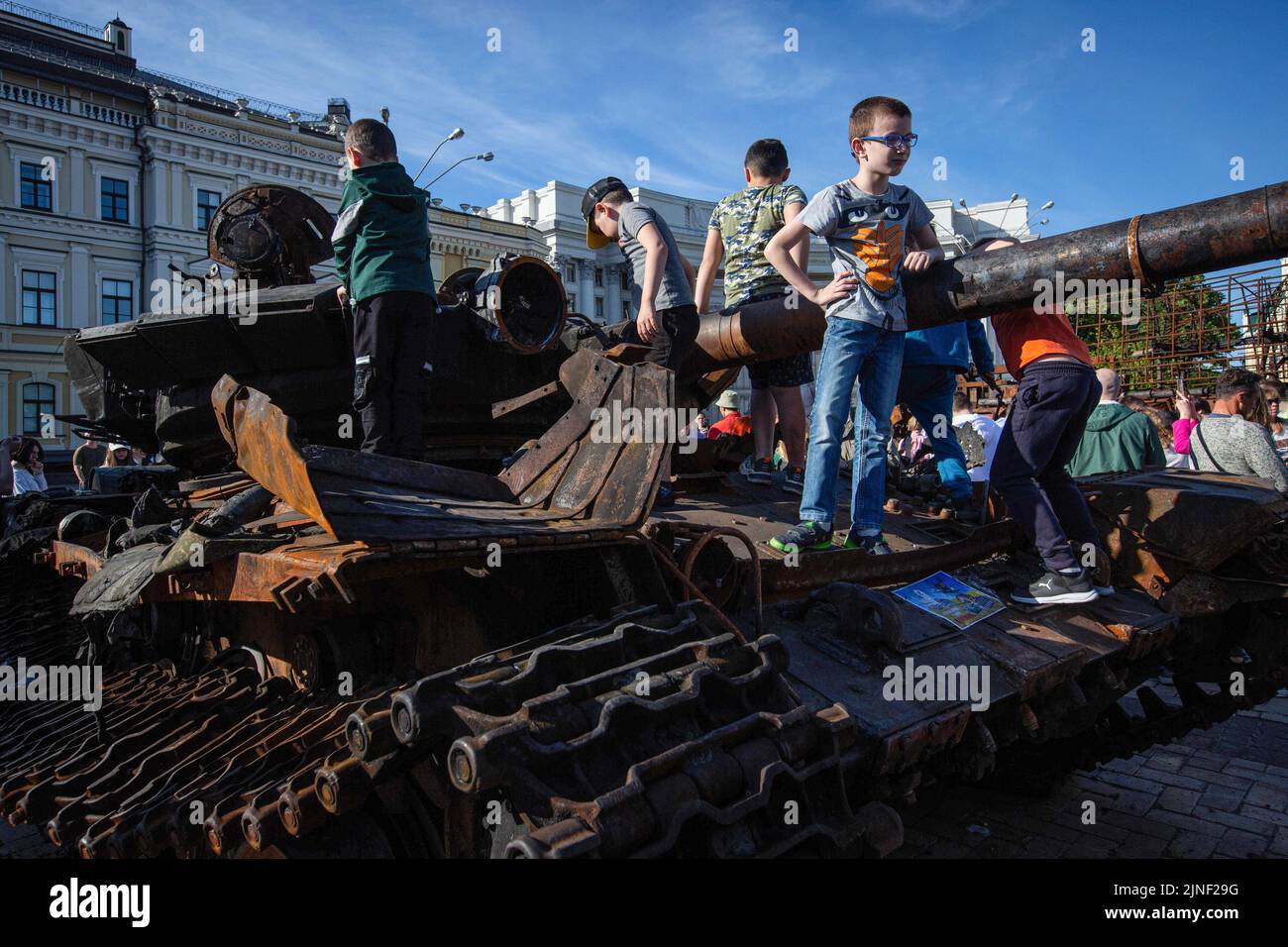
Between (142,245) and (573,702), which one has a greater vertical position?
(142,245)

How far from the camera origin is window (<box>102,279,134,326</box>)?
1187 inches

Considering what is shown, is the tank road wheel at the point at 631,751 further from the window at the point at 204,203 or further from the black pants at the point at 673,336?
the window at the point at 204,203

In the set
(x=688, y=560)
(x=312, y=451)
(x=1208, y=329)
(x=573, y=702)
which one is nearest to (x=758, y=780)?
(x=573, y=702)

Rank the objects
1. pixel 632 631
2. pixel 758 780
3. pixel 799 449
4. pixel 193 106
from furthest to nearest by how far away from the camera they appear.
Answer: pixel 193 106
pixel 799 449
pixel 632 631
pixel 758 780

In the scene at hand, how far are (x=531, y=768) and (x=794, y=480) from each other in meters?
3.27

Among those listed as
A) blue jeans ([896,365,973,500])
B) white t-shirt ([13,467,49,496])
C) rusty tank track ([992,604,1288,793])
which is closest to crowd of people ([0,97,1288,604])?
blue jeans ([896,365,973,500])

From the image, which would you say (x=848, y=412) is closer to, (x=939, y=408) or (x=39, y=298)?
(x=939, y=408)

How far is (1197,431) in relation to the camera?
609 centimetres

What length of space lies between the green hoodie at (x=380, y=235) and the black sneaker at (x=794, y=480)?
6.77 feet

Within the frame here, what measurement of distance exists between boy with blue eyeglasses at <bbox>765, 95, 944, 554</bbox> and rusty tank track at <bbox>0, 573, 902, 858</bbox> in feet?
4.32

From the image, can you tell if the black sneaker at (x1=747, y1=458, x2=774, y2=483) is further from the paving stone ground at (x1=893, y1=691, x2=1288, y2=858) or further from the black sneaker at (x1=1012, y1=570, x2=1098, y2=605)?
the paving stone ground at (x1=893, y1=691, x2=1288, y2=858)

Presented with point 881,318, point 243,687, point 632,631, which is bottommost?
point 243,687
